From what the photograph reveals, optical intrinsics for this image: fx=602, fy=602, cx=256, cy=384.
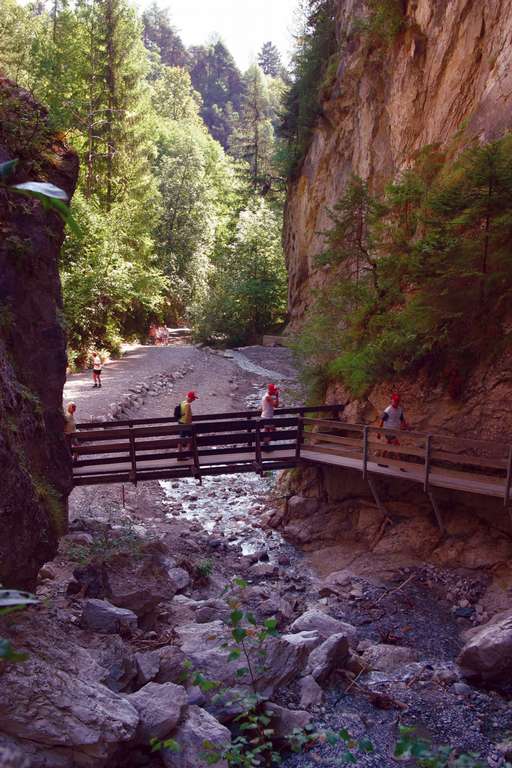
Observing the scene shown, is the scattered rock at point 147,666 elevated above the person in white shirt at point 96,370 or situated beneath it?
situated beneath

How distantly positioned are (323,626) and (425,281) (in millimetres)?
7275

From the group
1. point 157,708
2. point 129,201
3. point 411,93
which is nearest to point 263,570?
point 157,708

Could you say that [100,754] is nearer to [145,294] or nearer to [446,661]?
[446,661]

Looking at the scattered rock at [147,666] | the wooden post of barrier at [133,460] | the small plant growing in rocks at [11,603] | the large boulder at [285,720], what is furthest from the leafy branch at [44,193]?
the wooden post of barrier at [133,460]

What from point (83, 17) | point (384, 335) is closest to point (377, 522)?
point (384, 335)

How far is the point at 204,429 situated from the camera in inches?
536

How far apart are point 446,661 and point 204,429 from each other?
22.3 ft

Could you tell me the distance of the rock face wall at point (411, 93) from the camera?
15.2m

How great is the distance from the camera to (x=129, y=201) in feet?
120

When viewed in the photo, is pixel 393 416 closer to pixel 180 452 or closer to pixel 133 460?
pixel 180 452

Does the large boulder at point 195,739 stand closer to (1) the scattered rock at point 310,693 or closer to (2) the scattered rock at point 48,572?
(1) the scattered rock at point 310,693

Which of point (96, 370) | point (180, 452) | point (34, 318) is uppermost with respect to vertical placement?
point (34, 318)

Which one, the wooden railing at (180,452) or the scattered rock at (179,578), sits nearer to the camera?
the scattered rock at (179,578)

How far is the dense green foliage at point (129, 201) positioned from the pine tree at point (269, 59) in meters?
61.0
